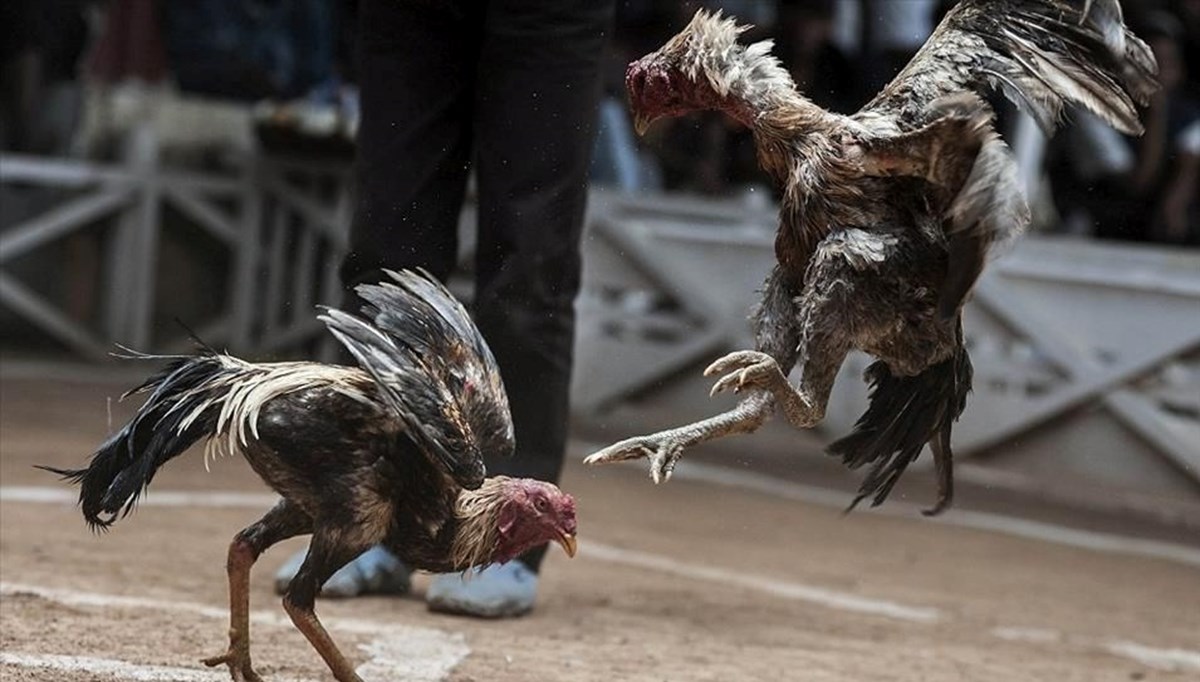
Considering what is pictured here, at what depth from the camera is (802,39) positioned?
36.0 feet

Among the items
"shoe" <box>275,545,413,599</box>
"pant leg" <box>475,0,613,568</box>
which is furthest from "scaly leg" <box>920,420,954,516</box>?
"shoe" <box>275,545,413,599</box>

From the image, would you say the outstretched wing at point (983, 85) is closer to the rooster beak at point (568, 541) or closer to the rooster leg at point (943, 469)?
the rooster leg at point (943, 469)

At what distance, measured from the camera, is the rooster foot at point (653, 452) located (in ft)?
10.5

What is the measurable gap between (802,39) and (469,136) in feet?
21.3

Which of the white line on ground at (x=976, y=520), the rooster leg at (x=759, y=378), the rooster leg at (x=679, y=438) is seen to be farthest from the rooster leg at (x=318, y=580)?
the white line on ground at (x=976, y=520)

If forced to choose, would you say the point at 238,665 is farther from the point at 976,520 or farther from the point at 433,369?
the point at 976,520

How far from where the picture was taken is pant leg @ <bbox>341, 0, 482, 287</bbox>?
4578mm

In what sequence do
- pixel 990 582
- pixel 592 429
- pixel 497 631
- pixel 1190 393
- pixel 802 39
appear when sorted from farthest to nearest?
pixel 802 39 < pixel 592 429 < pixel 1190 393 < pixel 990 582 < pixel 497 631

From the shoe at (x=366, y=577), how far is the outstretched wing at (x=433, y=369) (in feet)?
4.48

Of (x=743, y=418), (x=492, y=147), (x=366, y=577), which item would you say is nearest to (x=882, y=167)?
(x=743, y=418)

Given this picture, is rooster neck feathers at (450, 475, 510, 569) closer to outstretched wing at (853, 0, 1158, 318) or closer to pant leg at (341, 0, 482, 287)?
outstretched wing at (853, 0, 1158, 318)

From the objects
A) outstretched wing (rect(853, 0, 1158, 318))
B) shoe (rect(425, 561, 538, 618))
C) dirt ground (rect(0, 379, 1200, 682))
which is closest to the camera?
outstretched wing (rect(853, 0, 1158, 318))

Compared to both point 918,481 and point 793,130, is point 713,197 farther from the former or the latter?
point 793,130

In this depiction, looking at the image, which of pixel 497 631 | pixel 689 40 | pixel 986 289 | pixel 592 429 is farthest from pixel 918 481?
pixel 689 40
